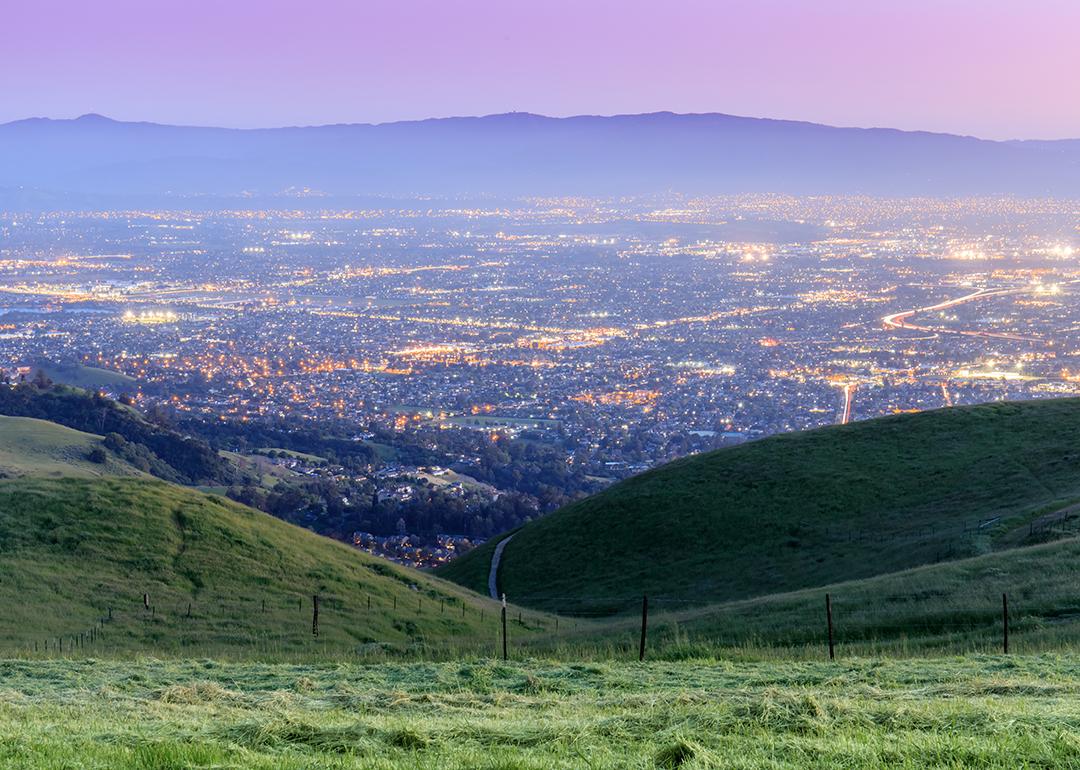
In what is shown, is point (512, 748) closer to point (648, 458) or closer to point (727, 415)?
point (648, 458)

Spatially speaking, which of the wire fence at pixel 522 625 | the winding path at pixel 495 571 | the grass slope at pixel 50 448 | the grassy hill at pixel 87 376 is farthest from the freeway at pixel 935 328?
the wire fence at pixel 522 625

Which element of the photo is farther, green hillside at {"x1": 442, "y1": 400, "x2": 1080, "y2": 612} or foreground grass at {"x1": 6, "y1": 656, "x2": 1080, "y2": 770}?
green hillside at {"x1": 442, "y1": 400, "x2": 1080, "y2": 612}

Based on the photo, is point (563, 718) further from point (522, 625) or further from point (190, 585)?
point (190, 585)

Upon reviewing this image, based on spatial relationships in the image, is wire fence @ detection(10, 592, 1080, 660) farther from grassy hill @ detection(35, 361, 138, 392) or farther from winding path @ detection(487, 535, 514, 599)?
grassy hill @ detection(35, 361, 138, 392)

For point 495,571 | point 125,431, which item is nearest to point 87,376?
point 125,431

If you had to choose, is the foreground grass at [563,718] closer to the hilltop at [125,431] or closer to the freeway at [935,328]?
the hilltop at [125,431]

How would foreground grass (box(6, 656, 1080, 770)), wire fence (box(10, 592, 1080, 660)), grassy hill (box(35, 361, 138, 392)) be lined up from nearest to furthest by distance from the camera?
foreground grass (box(6, 656, 1080, 770)) → wire fence (box(10, 592, 1080, 660)) → grassy hill (box(35, 361, 138, 392))

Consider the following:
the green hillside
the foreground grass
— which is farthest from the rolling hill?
the foreground grass
